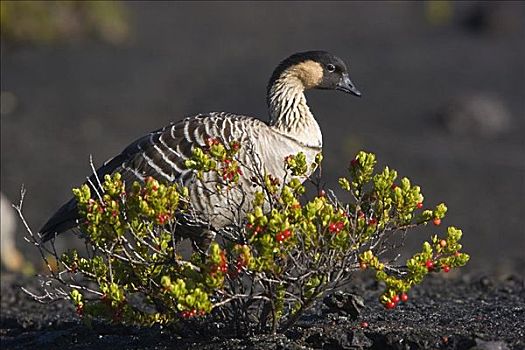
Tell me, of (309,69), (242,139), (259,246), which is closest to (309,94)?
(309,69)

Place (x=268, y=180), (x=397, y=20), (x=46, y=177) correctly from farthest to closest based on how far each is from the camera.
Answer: (x=397, y=20)
(x=46, y=177)
(x=268, y=180)

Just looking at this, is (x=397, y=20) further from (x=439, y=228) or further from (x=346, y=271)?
(x=346, y=271)

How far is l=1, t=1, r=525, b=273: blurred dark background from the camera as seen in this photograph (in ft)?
52.2

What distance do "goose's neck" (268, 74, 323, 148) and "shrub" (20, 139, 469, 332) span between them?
5.21 ft

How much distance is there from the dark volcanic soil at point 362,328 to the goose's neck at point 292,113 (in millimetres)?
1215

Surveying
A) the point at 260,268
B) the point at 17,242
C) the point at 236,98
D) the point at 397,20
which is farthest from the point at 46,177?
the point at 397,20

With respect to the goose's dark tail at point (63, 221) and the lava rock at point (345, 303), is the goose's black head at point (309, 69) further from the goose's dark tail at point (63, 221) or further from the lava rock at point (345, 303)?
the lava rock at point (345, 303)

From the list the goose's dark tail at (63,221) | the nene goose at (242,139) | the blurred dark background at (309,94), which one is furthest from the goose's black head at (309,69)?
the blurred dark background at (309,94)

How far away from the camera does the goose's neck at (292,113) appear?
25.8 ft

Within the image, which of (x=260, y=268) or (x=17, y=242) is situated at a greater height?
(x=17, y=242)

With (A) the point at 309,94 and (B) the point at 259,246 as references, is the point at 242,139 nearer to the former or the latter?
(B) the point at 259,246

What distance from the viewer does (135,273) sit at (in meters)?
6.19

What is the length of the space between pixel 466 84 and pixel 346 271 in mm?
16283

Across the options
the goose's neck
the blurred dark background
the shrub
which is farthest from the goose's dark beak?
the blurred dark background
